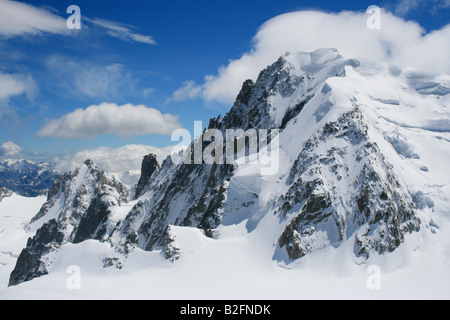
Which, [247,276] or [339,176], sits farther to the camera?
[339,176]

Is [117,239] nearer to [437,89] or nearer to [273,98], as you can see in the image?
[273,98]

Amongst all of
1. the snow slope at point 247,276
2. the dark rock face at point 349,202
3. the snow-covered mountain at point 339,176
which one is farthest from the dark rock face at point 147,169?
the dark rock face at point 349,202

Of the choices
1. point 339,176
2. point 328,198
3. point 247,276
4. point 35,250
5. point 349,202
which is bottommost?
point 247,276

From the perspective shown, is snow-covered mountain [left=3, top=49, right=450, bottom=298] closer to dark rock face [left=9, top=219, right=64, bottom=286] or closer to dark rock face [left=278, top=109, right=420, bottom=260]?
dark rock face [left=278, top=109, right=420, bottom=260]

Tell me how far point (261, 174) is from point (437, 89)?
4638cm

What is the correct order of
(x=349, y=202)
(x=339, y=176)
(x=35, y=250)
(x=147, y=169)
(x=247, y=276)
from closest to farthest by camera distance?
(x=247, y=276), (x=349, y=202), (x=339, y=176), (x=35, y=250), (x=147, y=169)

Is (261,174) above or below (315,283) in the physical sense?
above

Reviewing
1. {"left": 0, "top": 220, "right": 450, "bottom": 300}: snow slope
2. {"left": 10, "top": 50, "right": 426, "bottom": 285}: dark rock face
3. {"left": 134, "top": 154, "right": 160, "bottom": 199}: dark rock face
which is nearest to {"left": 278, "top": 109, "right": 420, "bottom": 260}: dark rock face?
{"left": 10, "top": 50, "right": 426, "bottom": 285}: dark rock face

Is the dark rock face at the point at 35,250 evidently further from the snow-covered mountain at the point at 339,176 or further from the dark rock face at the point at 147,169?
the snow-covered mountain at the point at 339,176

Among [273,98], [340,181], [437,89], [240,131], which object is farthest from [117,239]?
[437,89]

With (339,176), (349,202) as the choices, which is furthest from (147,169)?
(349,202)

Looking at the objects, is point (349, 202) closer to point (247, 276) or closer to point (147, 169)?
point (247, 276)

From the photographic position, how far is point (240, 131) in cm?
10644
